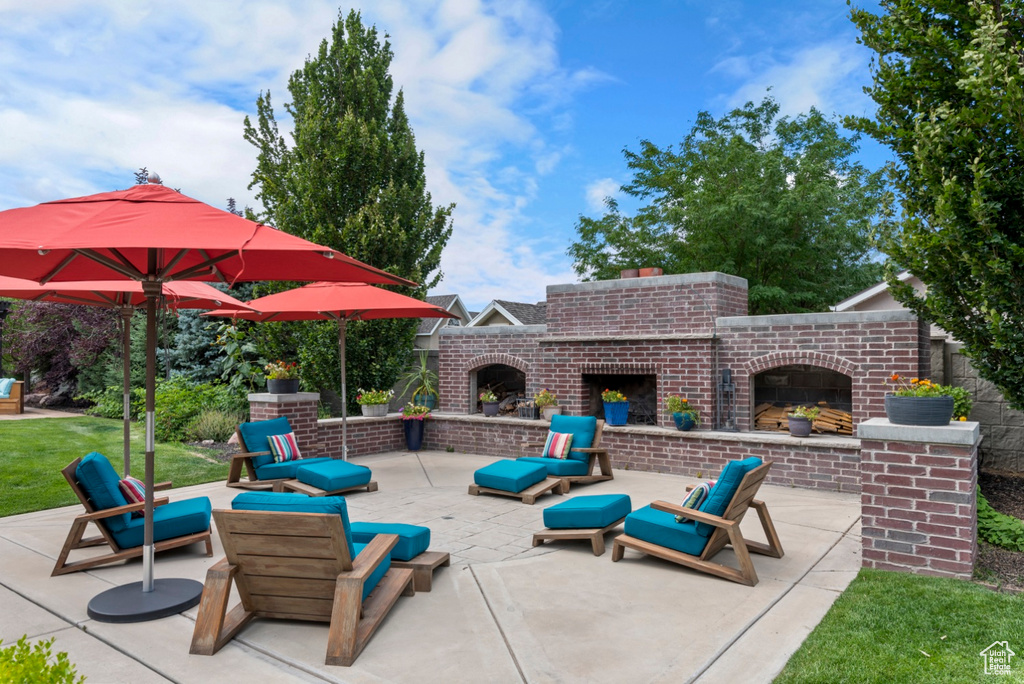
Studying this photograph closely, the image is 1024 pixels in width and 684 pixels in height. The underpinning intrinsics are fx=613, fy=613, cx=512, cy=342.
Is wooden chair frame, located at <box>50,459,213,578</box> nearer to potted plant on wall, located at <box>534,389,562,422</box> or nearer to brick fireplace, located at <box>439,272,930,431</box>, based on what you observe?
potted plant on wall, located at <box>534,389,562,422</box>

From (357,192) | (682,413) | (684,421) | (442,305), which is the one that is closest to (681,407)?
(682,413)

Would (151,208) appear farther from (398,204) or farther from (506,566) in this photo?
(398,204)

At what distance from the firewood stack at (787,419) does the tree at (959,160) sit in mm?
2310

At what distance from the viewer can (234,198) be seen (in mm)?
18344

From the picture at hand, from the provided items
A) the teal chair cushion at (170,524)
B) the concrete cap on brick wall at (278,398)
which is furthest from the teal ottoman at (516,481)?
the concrete cap on brick wall at (278,398)

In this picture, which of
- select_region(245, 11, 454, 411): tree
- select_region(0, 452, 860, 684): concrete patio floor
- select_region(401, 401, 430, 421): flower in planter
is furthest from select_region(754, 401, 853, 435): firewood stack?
select_region(245, 11, 454, 411): tree

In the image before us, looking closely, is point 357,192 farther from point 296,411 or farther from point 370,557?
point 370,557

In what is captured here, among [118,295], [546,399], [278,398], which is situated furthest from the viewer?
[546,399]

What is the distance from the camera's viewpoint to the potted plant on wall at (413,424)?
11023mm

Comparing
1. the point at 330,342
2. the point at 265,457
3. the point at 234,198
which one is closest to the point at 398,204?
the point at 330,342

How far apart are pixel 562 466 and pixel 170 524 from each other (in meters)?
4.40

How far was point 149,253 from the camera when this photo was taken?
4.12 m

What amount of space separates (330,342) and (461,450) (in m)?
3.11

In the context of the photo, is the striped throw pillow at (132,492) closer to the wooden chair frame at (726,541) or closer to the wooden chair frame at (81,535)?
the wooden chair frame at (81,535)
